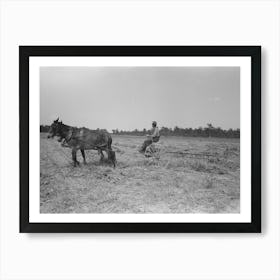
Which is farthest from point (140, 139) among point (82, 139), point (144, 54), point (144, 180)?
point (144, 54)

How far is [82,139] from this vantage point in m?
2.09

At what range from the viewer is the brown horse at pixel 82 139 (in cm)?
208

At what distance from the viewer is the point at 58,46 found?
6.81 ft

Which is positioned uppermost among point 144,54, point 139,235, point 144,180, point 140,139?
point 144,54

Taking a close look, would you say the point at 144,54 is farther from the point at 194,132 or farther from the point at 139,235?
the point at 139,235

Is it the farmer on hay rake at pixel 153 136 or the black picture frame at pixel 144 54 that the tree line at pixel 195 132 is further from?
the black picture frame at pixel 144 54

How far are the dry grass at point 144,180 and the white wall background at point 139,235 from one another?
0.18 meters

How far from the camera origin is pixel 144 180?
2.09m

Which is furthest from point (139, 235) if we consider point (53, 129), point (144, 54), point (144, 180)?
point (144, 54)

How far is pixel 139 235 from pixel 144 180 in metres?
0.33

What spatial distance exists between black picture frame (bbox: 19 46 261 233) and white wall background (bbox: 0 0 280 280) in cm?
6

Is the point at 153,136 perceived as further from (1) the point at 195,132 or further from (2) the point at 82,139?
(2) the point at 82,139

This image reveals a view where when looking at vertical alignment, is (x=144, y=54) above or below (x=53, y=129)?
above
